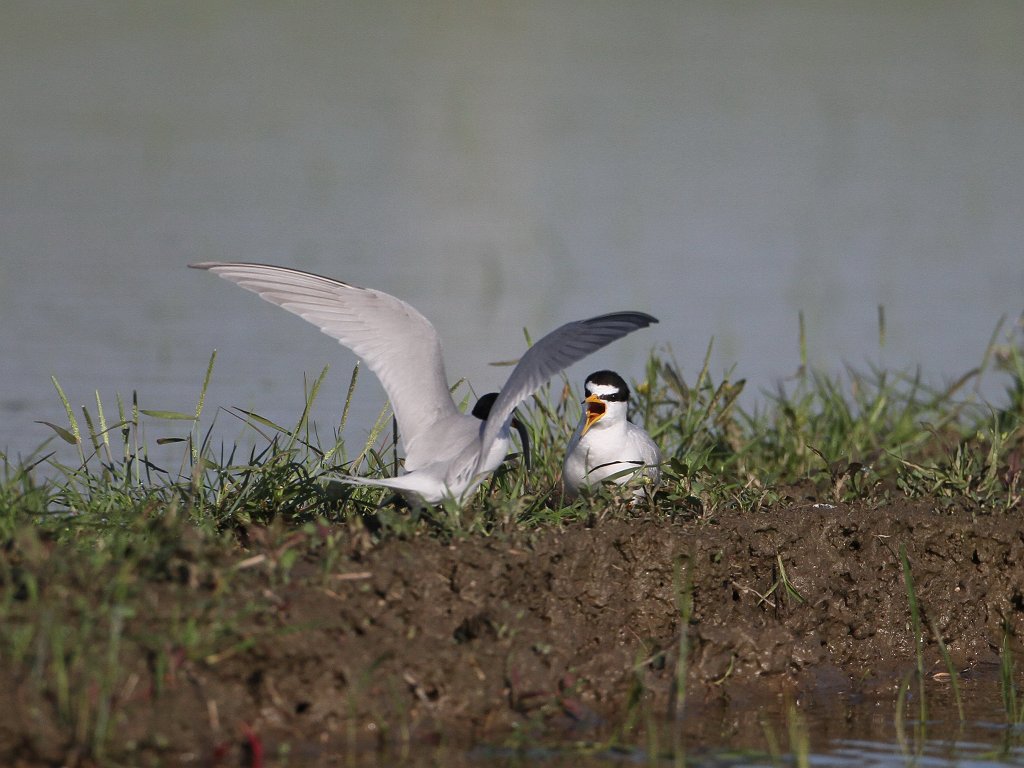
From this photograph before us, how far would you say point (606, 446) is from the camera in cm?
629

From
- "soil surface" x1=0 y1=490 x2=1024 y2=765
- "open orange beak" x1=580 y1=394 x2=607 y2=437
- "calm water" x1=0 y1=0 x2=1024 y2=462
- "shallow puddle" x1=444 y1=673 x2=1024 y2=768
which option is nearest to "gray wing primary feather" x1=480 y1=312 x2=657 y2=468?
"soil surface" x1=0 y1=490 x2=1024 y2=765

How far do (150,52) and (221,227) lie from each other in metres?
10.5

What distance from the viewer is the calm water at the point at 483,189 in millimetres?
10992

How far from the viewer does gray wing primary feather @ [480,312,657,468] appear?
18.1ft

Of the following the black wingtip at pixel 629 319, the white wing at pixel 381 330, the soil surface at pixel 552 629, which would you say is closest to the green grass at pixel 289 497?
the soil surface at pixel 552 629

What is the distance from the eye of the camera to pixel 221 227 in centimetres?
1380

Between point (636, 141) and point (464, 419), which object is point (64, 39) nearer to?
point (636, 141)

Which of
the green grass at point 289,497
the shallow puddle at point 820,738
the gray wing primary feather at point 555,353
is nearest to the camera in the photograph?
the green grass at point 289,497

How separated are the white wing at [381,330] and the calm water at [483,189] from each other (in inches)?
87.8

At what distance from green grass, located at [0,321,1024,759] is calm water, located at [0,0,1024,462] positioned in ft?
6.15

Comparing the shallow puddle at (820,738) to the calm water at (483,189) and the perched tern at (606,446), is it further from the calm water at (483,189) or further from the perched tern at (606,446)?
the calm water at (483,189)

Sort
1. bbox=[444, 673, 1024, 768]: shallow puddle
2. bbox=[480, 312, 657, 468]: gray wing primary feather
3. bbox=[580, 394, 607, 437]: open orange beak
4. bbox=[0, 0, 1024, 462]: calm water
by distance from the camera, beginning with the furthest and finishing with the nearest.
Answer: bbox=[0, 0, 1024, 462]: calm water < bbox=[580, 394, 607, 437]: open orange beak < bbox=[480, 312, 657, 468]: gray wing primary feather < bbox=[444, 673, 1024, 768]: shallow puddle

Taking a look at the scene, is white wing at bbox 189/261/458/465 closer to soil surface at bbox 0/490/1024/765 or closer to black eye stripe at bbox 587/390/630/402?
black eye stripe at bbox 587/390/630/402

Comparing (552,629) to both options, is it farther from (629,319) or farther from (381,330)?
(381,330)
